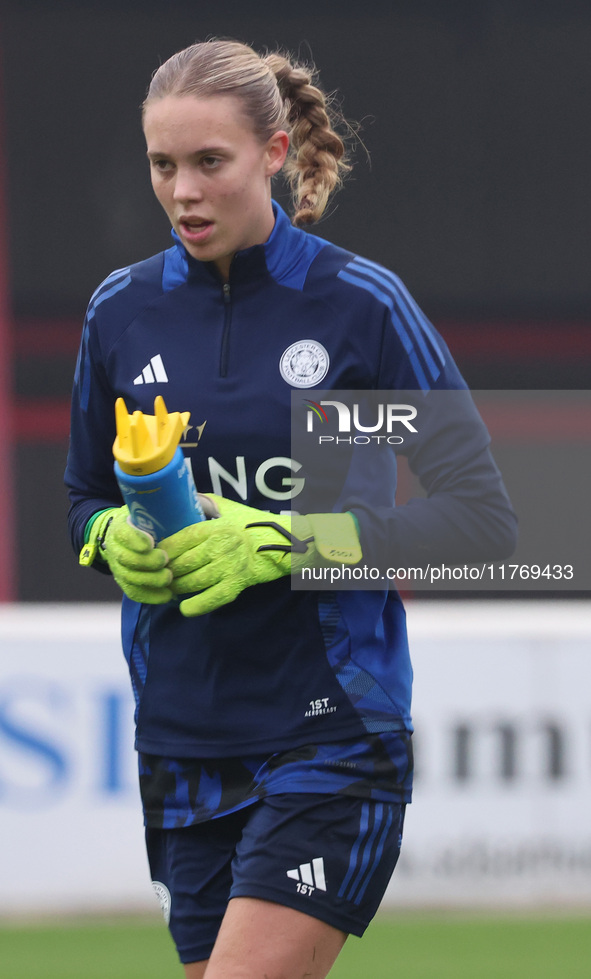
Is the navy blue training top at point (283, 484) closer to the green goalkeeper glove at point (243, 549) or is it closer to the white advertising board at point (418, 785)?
the green goalkeeper glove at point (243, 549)

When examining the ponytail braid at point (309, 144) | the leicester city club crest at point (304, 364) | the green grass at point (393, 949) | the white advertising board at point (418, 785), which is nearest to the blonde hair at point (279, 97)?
the ponytail braid at point (309, 144)

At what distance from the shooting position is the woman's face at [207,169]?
213 cm

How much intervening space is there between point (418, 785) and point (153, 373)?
3563 mm

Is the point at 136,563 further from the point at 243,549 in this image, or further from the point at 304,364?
the point at 304,364

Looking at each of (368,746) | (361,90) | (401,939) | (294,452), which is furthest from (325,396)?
(361,90)

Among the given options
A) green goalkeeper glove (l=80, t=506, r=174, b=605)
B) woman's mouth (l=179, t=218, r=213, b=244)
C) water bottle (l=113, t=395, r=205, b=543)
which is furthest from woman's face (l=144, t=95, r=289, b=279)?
green goalkeeper glove (l=80, t=506, r=174, b=605)

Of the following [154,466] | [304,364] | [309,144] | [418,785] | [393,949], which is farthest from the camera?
[418,785]

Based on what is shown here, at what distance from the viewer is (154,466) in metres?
1.98

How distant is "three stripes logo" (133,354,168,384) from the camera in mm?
2246

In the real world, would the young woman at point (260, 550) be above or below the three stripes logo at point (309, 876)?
above

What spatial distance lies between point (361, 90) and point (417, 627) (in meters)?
4.83

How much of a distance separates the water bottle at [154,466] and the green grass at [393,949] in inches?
120

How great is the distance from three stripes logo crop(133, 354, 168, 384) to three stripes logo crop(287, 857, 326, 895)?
0.74m

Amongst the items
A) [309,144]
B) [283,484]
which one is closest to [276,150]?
[309,144]
